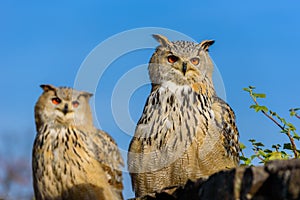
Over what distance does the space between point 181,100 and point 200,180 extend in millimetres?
3014

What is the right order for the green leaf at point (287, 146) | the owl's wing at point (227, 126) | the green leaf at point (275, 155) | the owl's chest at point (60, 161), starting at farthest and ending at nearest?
the owl's wing at point (227, 126)
the owl's chest at point (60, 161)
the green leaf at point (287, 146)
the green leaf at point (275, 155)

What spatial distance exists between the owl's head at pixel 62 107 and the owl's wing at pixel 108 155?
0.82ft

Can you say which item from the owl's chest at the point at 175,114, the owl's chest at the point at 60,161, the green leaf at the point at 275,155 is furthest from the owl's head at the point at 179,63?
the green leaf at the point at 275,155

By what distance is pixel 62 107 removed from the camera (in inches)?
256

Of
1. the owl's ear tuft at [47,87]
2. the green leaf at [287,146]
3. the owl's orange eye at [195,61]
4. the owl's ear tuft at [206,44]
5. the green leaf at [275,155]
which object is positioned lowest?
the green leaf at [275,155]

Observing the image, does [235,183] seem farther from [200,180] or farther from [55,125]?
[55,125]

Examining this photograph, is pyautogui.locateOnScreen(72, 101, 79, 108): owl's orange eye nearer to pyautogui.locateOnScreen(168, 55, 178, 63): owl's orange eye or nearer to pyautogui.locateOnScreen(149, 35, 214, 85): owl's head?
pyautogui.locateOnScreen(149, 35, 214, 85): owl's head

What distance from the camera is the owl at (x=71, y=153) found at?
6215 millimetres

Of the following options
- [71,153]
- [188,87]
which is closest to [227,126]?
[188,87]

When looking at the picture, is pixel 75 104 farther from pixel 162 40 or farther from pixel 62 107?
pixel 162 40

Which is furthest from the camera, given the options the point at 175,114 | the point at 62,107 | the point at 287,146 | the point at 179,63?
the point at 179,63

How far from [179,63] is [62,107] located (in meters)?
1.53

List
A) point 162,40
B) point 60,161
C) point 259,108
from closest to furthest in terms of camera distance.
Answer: point 259,108, point 60,161, point 162,40

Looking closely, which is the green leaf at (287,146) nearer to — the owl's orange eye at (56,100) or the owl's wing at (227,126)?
the owl's wing at (227,126)
